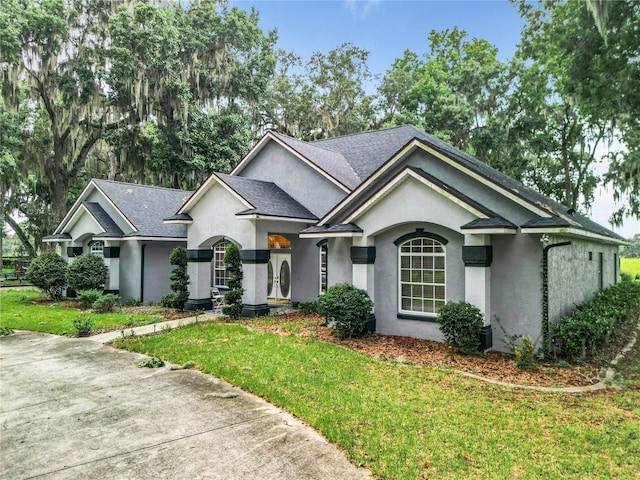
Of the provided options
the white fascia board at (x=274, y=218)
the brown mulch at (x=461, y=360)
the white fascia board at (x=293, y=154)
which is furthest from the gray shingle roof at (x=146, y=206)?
the brown mulch at (x=461, y=360)

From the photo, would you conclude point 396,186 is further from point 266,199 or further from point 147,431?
point 147,431

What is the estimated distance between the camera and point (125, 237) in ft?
56.4

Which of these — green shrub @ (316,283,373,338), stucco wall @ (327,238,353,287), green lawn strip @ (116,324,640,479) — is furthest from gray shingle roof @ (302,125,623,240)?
green lawn strip @ (116,324,640,479)

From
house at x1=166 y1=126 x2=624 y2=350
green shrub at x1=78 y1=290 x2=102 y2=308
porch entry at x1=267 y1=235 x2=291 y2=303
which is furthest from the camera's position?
porch entry at x1=267 y1=235 x2=291 y2=303

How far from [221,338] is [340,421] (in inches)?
237

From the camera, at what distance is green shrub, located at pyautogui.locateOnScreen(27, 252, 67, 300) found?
18219mm

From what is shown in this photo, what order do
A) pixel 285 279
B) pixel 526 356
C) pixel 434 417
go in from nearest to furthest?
pixel 434 417, pixel 526 356, pixel 285 279

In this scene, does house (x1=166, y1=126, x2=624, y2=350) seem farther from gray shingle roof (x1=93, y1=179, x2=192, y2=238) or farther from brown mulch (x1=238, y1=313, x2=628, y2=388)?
gray shingle roof (x1=93, y1=179, x2=192, y2=238)

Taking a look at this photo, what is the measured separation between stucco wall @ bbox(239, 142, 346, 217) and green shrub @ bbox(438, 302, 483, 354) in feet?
22.1

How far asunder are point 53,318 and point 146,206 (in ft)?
23.3

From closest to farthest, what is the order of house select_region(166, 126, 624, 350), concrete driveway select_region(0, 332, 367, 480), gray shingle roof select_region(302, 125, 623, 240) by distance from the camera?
concrete driveway select_region(0, 332, 367, 480)
house select_region(166, 126, 624, 350)
gray shingle roof select_region(302, 125, 623, 240)

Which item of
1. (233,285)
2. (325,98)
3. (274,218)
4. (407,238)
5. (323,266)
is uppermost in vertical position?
(325,98)

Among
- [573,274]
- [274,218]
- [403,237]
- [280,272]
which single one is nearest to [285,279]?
[280,272]

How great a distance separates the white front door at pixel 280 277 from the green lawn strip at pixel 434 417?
24.3 ft
